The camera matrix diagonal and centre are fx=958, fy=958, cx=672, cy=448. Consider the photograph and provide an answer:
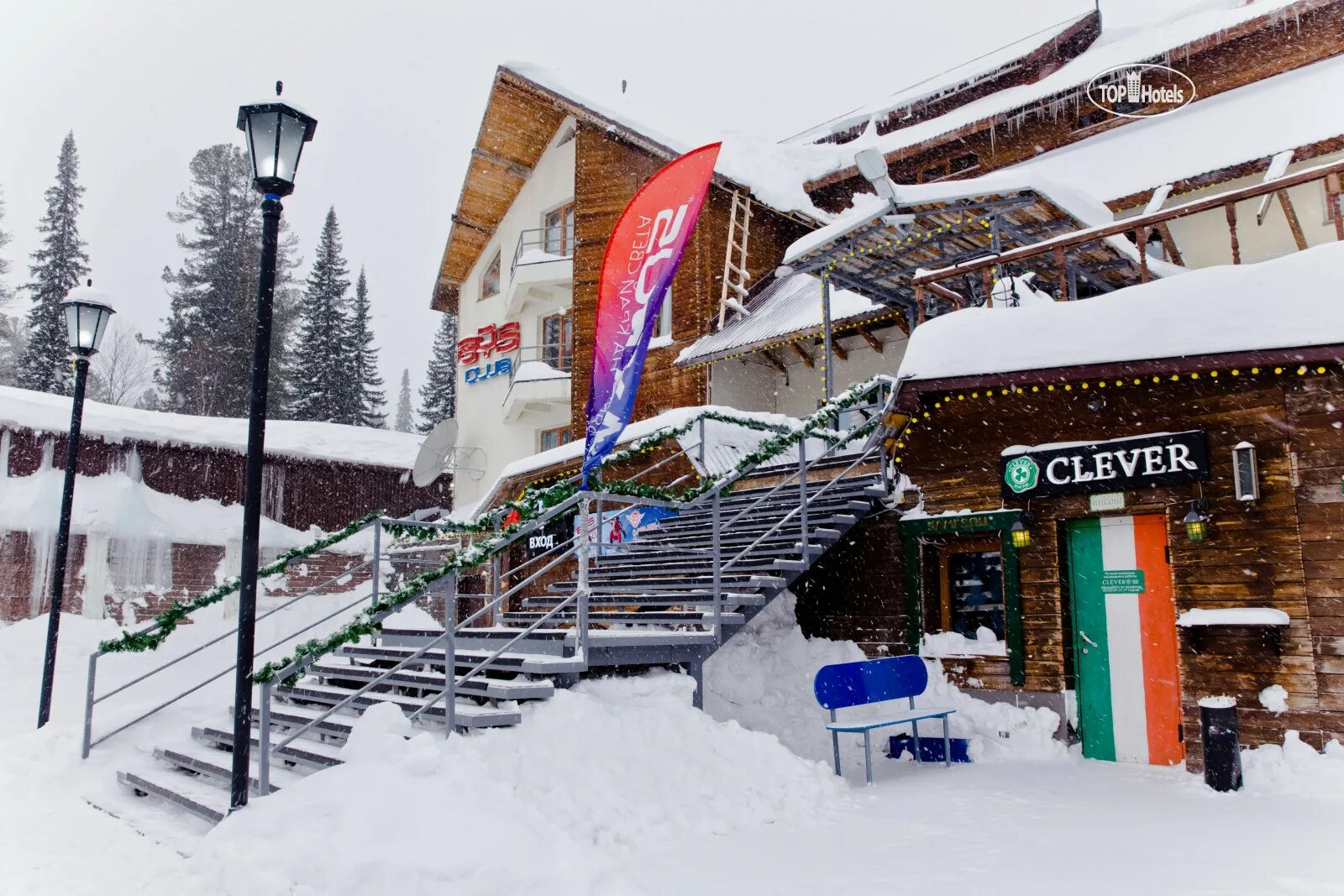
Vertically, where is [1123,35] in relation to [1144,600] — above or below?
above

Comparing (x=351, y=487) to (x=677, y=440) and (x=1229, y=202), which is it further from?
(x=1229, y=202)

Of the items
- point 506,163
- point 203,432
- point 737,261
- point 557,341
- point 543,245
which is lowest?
point 203,432

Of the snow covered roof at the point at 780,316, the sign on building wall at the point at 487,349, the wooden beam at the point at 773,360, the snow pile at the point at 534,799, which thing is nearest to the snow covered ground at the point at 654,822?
the snow pile at the point at 534,799

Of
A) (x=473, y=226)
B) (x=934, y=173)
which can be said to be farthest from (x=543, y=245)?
(x=934, y=173)

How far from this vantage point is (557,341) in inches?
942

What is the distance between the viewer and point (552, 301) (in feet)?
78.4

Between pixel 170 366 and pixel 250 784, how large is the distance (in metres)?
34.7

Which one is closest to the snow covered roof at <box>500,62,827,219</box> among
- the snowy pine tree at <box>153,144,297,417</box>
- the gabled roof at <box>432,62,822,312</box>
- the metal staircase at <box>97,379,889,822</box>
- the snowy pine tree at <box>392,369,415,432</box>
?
the gabled roof at <box>432,62,822,312</box>

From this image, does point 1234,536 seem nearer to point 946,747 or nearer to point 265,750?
point 946,747

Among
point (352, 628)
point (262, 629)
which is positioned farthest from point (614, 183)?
point (352, 628)

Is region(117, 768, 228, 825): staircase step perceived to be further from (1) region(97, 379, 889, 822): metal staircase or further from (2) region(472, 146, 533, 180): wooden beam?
(2) region(472, 146, 533, 180): wooden beam

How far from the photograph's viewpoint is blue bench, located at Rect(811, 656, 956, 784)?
7641 millimetres

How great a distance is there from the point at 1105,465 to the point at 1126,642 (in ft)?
5.19

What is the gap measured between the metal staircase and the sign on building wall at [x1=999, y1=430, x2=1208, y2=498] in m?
1.54
